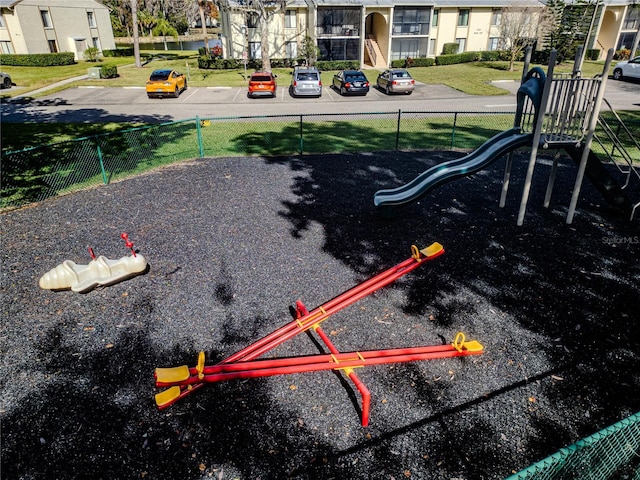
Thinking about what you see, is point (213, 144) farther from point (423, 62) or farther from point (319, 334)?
point (423, 62)

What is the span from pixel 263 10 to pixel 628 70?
86.9ft

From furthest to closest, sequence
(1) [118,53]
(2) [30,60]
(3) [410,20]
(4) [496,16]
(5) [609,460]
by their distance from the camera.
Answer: (1) [118,53] < (4) [496,16] < (3) [410,20] < (2) [30,60] < (5) [609,460]

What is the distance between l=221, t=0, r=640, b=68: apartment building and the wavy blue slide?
31906 mm

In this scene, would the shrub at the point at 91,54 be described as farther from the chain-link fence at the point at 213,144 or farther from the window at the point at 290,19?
the chain-link fence at the point at 213,144

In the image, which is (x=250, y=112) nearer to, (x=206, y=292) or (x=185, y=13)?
(x=206, y=292)

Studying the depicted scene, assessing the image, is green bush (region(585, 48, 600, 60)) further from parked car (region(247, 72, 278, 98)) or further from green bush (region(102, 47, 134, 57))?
green bush (region(102, 47, 134, 57))

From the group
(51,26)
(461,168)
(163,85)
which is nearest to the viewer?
(461,168)

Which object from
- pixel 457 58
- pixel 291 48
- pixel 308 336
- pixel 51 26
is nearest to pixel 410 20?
pixel 457 58

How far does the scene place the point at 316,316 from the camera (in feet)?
19.6

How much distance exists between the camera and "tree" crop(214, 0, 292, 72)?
103ft

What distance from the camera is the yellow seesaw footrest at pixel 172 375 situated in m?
4.84

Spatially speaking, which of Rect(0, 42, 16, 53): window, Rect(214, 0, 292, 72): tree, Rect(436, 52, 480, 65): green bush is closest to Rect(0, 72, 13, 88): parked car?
Rect(0, 42, 16, 53): window

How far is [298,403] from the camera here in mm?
4926

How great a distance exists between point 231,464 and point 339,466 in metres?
1.10
